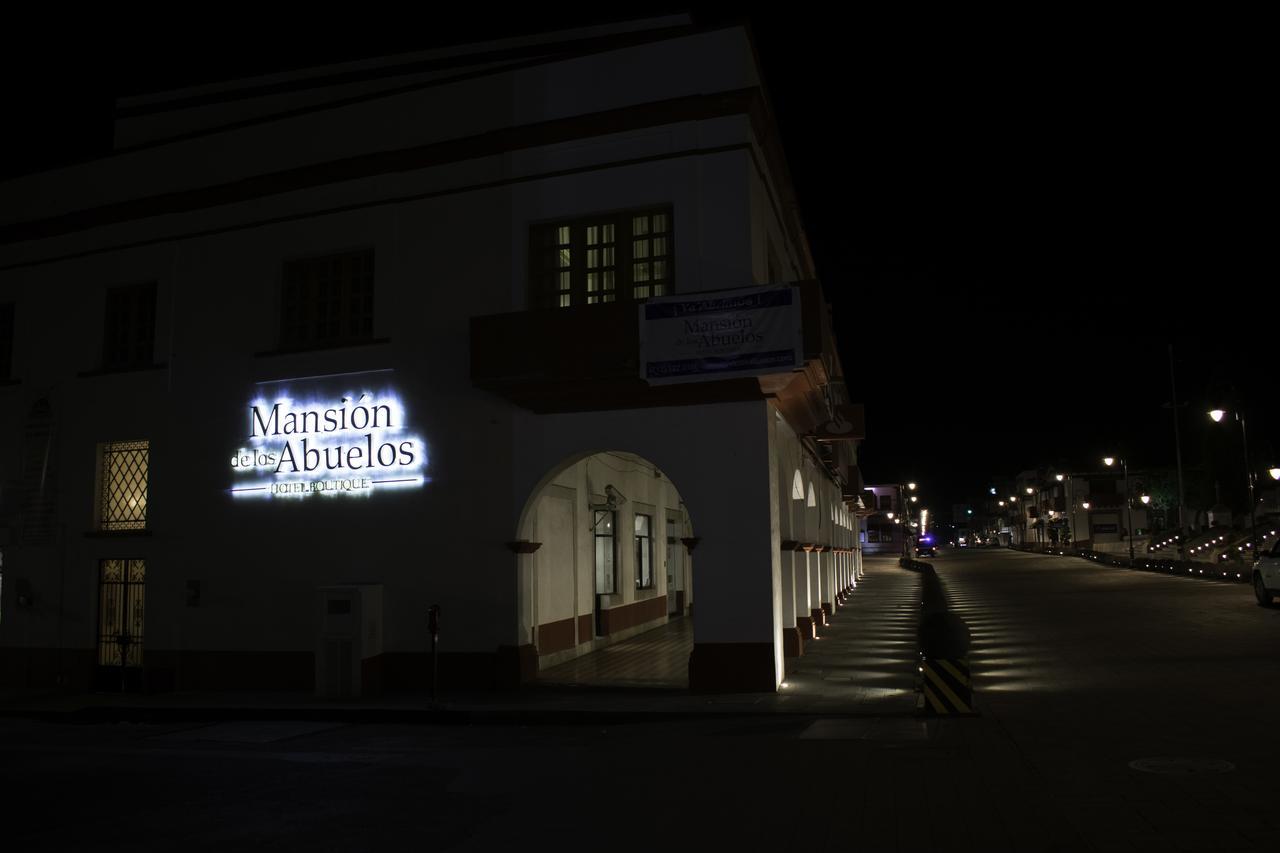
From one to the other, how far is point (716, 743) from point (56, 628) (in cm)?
1335

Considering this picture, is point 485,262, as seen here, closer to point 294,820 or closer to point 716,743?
point 716,743

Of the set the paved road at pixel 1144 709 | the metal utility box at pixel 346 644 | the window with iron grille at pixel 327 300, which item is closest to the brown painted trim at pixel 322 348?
the window with iron grille at pixel 327 300

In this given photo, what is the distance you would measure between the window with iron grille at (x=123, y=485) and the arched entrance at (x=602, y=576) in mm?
7295

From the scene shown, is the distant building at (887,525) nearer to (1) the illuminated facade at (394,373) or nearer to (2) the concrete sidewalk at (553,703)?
(2) the concrete sidewalk at (553,703)

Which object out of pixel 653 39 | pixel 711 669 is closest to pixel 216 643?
pixel 711 669

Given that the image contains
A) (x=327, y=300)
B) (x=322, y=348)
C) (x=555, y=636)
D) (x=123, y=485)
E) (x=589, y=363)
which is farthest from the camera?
(x=123, y=485)

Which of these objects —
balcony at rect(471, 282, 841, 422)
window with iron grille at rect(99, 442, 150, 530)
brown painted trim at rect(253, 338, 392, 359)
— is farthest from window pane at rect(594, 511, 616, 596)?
window with iron grille at rect(99, 442, 150, 530)

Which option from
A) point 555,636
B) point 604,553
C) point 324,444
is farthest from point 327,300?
point 604,553

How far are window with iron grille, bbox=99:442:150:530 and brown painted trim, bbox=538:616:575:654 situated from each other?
7.45 metres

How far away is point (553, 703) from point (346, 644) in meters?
3.54

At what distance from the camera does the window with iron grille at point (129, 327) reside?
1798cm

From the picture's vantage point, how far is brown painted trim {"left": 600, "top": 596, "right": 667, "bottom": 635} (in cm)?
2019

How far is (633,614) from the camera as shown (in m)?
22.0

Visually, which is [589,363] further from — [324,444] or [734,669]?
[324,444]
